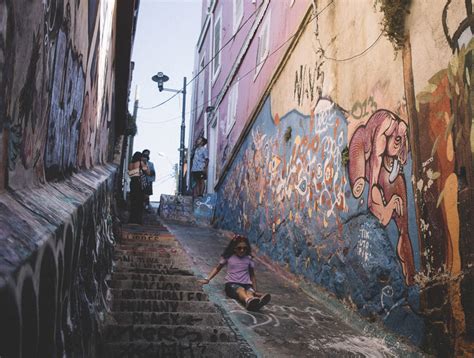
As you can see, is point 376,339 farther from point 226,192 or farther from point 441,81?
point 226,192

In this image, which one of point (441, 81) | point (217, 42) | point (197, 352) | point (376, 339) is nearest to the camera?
point (197, 352)

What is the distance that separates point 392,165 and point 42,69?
3320mm

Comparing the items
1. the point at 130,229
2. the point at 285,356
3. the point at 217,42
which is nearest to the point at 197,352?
the point at 285,356

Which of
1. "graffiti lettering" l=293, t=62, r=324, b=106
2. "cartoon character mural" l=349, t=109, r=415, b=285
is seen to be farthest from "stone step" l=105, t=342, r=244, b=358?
"graffiti lettering" l=293, t=62, r=324, b=106

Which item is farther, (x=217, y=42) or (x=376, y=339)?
(x=217, y=42)

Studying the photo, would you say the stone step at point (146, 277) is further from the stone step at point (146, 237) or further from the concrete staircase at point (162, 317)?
the stone step at point (146, 237)

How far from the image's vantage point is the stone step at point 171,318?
11.6 feet

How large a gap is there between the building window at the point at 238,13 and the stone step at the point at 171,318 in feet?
33.2

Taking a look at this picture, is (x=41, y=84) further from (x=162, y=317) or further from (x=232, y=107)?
(x=232, y=107)

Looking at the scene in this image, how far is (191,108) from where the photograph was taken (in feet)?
69.2

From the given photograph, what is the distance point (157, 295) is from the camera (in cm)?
434

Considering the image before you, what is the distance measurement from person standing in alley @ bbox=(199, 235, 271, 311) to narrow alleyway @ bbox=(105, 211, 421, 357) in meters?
0.11

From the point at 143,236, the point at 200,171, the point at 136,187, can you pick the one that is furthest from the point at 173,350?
the point at 200,171

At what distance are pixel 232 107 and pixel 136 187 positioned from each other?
416cm
